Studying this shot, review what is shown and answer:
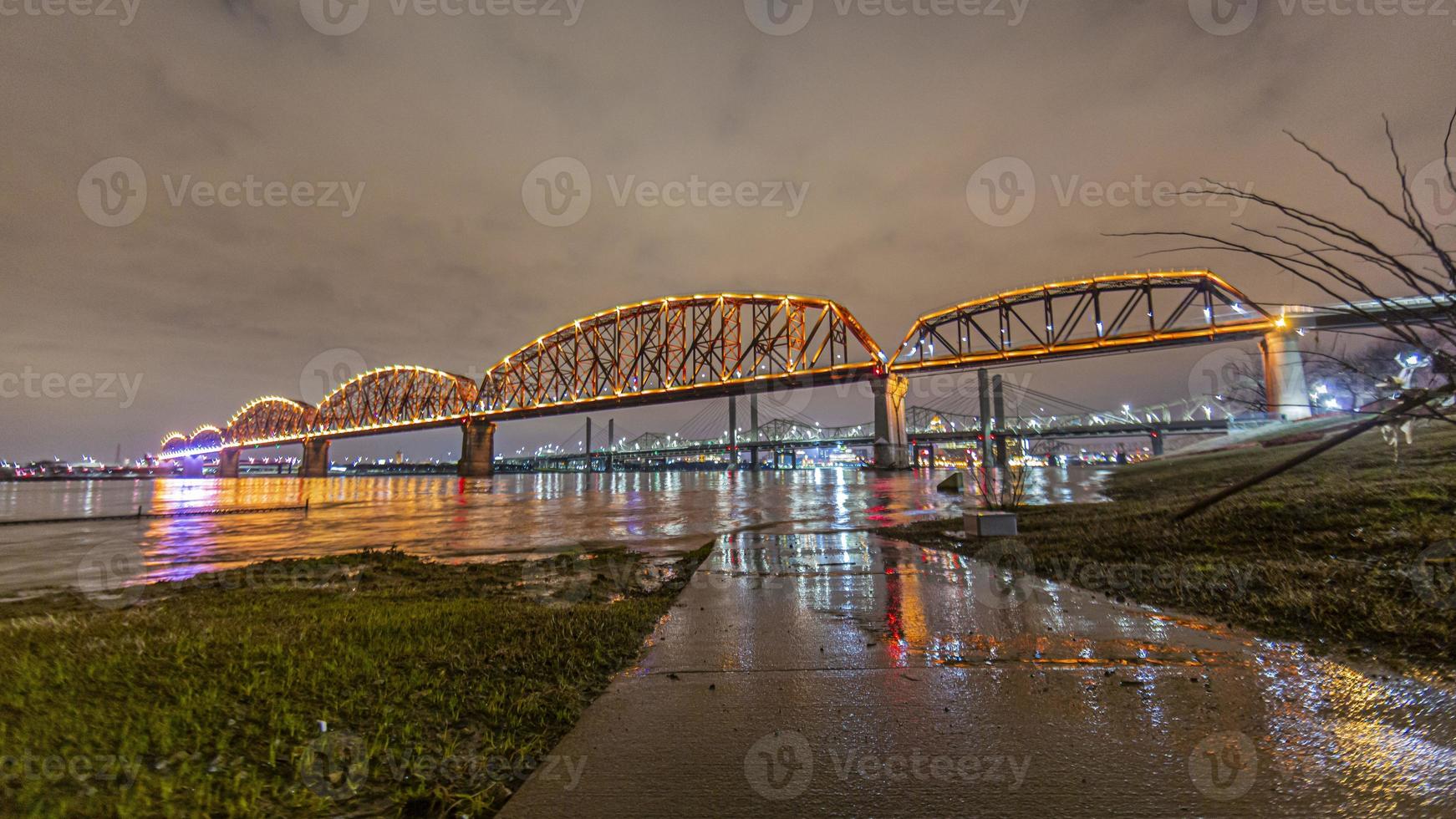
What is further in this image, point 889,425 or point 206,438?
point 206,438

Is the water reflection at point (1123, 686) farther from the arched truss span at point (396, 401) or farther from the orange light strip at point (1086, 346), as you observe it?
the arched truss span at point (396, 401)

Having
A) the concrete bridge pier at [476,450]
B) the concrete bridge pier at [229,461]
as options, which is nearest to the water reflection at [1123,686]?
the concrete bridge pier at [476,450]

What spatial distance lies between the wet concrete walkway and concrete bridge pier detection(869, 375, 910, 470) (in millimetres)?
82832

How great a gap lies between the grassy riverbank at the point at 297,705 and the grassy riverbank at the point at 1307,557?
17.6 ft

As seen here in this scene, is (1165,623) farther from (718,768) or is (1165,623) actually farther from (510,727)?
(510,727)

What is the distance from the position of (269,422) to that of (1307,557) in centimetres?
21729

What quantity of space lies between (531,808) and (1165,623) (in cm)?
538

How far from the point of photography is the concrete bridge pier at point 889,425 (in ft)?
282

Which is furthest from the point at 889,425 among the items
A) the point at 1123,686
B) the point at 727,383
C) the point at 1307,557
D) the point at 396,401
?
the point at 396,401

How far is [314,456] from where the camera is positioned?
14688 centimetres

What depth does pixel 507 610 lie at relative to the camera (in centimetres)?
637

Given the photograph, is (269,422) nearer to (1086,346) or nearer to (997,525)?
(1086,346)

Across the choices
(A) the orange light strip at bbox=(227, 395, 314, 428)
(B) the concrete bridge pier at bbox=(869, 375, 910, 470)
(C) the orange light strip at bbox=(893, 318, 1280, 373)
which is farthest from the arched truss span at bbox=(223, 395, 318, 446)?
(C) the orange light strip at bbox=(893, 318, 1280, 373)

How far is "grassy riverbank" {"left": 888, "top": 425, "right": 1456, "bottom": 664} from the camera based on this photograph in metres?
4.68
